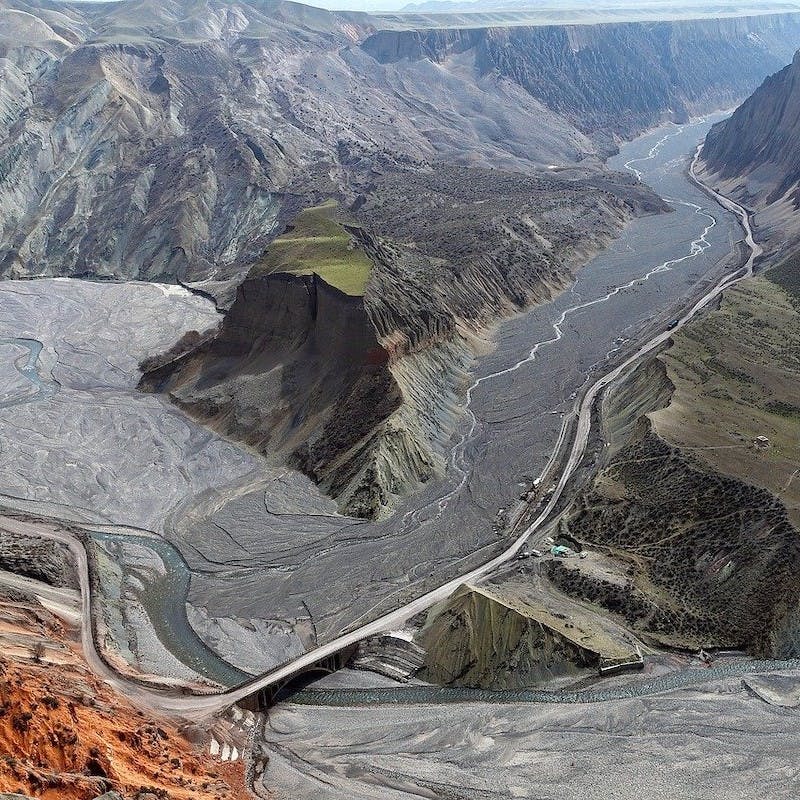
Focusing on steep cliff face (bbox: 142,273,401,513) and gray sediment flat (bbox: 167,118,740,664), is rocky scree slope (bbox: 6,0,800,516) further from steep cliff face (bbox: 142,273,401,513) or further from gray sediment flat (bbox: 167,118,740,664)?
gray sediment flat (bbox: 167,118,740,664)

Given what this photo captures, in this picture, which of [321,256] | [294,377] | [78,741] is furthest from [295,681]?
[321,256]

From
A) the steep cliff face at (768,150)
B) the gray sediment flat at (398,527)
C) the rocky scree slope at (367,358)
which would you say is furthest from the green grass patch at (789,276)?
the steep cliff face at (768,150)

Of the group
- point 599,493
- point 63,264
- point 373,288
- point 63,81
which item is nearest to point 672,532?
point 599,493

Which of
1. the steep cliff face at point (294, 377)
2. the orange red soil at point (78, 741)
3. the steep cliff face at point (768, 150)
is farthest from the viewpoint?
the steep cliff face at point (768, 150)

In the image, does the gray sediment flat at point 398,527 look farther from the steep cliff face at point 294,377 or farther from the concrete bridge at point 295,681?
the steep cliff face at point 294,377

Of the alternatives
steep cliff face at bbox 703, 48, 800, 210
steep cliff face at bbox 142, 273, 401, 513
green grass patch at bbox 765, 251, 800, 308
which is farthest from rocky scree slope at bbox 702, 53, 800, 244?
steep cliff face at bbox 142, 273, 401, 513

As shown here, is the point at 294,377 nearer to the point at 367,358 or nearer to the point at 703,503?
the point at 367,358

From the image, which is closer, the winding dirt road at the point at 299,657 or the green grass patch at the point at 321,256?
the winding dirt road at the point at 299,657
